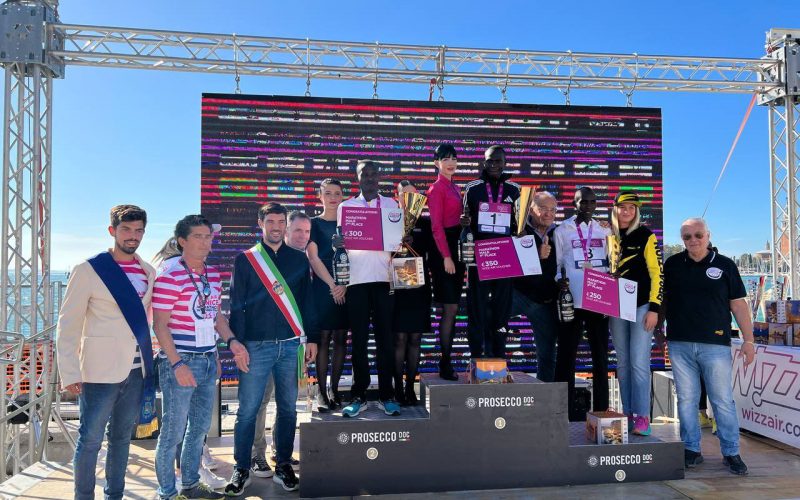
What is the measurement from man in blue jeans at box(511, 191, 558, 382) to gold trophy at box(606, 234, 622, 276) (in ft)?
1.35

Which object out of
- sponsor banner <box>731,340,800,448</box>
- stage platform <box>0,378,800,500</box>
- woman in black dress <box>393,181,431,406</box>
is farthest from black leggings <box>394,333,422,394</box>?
sponsor banner <box>731,340,800,448</box>

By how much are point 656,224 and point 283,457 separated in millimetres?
5211

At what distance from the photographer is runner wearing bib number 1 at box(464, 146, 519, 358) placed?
3641mm

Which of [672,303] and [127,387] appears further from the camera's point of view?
[672,303]

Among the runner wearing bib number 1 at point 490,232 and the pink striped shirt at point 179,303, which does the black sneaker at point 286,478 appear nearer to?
the pink striped shirt at point 179,303

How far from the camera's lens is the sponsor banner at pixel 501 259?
11.6 ft

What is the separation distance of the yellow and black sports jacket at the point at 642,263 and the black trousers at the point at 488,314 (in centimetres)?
86

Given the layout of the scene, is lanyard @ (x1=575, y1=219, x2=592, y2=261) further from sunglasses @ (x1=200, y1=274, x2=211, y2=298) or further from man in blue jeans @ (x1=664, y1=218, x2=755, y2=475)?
sunglasses @ (x1=200, y1=274, x2=211, y2=298)

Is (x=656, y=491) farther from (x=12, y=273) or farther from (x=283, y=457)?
(x=12, y=273)

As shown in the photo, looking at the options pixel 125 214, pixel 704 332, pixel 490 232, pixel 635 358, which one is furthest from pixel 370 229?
pixel 704 332

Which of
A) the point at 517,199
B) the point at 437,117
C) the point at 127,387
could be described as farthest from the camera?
the point at 437,117

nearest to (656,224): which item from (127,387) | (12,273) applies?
(127,387)

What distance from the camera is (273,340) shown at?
3.22 meters

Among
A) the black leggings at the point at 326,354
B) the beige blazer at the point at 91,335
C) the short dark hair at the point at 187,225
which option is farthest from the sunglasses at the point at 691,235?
the beige blazer at the point at 91,335
